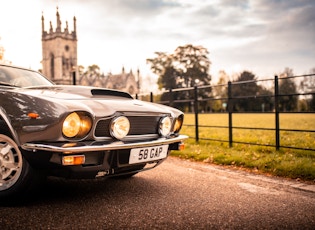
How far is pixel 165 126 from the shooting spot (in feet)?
11.1

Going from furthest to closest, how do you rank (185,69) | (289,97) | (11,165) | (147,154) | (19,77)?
1. (185,69)
2. (289,97)
3. (19,77)
4. (147,154)
5. (11,165)

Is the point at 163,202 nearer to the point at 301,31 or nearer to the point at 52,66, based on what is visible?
the point at 301,31

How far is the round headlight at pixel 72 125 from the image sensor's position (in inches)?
100

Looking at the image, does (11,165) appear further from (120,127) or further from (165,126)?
(165,126)

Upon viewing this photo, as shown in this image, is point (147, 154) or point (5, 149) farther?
point (147, 154)

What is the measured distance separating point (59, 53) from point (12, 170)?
7599cm

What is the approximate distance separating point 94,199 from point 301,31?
23.9 metres

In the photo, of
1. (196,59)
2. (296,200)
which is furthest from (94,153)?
(196,59)

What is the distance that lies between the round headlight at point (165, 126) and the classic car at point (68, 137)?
0.19 metres

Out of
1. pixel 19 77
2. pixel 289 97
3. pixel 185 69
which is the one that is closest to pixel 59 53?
pixel 185 69

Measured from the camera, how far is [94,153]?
8.59ft

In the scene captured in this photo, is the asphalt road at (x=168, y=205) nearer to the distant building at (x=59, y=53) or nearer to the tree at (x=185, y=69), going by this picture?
the tree at (x=185, y=69)

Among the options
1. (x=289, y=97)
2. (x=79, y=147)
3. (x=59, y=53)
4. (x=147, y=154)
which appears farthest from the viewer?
(x=59, y=53)

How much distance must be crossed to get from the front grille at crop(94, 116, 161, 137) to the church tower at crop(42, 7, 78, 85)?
239 ft
